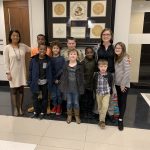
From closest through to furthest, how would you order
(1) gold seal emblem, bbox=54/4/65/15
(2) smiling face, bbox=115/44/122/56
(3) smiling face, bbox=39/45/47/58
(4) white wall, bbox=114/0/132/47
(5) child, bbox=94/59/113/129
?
(2) smiling face, bbox=115/44/122/56 → (5) child, bbox=94/59/113/129 → (3) smiling face, bbox=39/45/47/58 → (4) white wall, bbox=114/0/132/47 → (1) gold seal emblem, bbox=54/4/65/15

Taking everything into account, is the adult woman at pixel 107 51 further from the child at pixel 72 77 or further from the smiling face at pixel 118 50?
the child at pixel 72 77

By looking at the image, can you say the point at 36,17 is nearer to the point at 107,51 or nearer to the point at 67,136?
the point at 107,51

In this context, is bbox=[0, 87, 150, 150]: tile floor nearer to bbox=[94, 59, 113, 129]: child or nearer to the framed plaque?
bbox=[94, 59, 113, 129]: child

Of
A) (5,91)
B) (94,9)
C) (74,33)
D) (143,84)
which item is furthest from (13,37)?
(143,84)

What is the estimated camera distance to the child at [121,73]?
2.50 m

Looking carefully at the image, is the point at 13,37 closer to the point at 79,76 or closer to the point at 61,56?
the point at 61,56

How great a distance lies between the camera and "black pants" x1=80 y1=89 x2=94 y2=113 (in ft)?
9.86

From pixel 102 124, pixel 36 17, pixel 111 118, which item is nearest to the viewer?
pixel 102 124

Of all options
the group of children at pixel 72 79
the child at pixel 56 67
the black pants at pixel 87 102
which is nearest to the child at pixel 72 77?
the group of children at pixel 72 79

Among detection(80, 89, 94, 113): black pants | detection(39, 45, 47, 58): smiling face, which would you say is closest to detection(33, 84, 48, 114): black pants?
detection(39, 45, 47, 58): smiling face

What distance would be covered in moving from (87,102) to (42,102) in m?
0.75

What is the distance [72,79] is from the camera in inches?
105

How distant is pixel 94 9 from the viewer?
329 centimetres

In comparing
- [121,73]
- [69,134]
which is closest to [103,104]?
[121,73]
